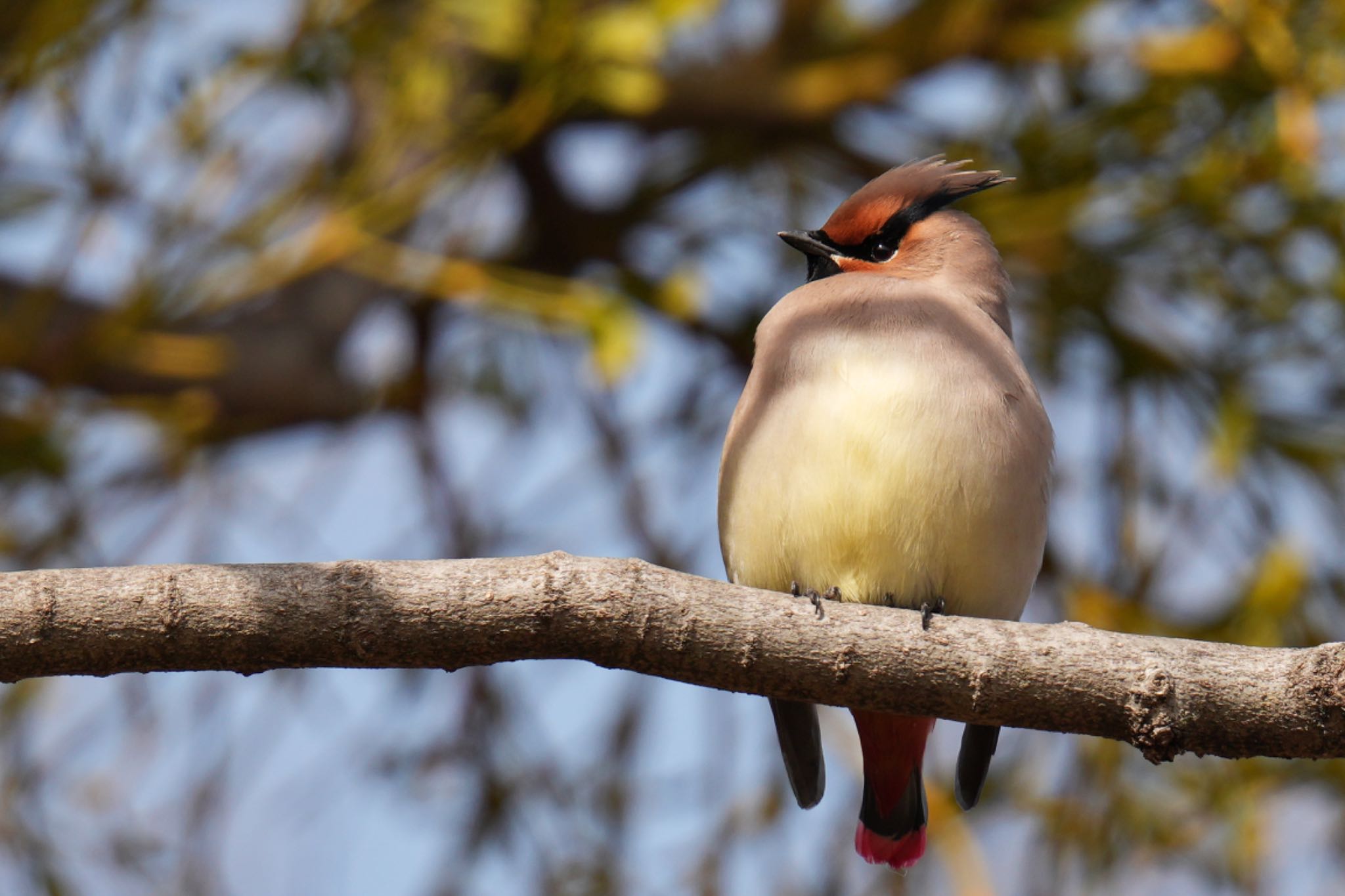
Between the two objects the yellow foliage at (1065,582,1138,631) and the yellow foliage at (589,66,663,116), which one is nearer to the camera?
the yellow foliage at (589,66,663,116)

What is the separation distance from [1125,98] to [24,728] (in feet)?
10.6

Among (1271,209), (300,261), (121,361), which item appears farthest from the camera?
(1271,209)

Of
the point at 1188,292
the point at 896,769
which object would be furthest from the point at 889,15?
the point at 896,769

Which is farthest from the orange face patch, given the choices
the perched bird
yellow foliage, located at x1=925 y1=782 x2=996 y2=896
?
yellow foliage, located at x1=925 y1=782 x2=996 y2=896

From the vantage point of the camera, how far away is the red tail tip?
3350 millimetres

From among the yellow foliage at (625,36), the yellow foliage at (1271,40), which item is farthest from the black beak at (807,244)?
the yellow foliage at (1271,40)

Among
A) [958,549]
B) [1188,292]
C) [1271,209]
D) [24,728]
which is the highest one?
Result: [958,549]

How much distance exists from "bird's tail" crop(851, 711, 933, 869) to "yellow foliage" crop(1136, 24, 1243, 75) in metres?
1.79

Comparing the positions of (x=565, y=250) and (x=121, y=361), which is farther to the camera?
(x=565, y=250)

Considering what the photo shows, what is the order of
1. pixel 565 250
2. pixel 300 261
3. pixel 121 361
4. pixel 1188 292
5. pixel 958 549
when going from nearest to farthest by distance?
pixel 958 549 < pixel 300 261 < pixel 121 361 < pixel 1188 292 < pixel 565 250

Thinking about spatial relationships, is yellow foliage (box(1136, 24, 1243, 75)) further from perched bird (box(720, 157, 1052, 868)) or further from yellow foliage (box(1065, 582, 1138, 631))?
yellow foliage (box(1065, 582, 1138, 631))

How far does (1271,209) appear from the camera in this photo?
418 cm

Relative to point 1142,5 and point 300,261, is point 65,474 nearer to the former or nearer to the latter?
point 300,261

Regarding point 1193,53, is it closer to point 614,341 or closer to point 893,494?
point 614,341
